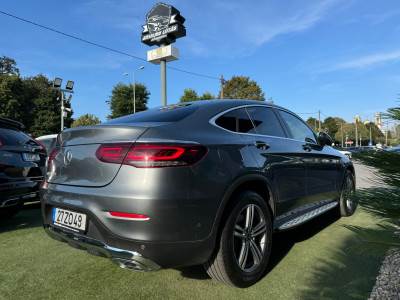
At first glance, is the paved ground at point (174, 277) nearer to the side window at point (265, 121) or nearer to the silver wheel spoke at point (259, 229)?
the silver wheel spoke at point (259, 229)

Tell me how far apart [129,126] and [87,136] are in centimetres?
40

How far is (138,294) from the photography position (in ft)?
9.71

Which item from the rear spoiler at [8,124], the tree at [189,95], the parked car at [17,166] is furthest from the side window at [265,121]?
the tree at [189,95]

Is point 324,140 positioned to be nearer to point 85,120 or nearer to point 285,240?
point 285,240

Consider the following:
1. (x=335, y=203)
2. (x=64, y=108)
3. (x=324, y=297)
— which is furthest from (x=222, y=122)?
(x=64, y=108)

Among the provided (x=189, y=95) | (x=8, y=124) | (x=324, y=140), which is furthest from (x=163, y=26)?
(x=189, y=95)

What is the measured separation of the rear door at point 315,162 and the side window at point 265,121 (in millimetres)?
271

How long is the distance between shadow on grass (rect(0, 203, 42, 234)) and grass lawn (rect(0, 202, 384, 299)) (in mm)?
1150

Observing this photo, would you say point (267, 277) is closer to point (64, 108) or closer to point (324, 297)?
point (324, 297)

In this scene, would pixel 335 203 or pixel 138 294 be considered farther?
pixel 335 203

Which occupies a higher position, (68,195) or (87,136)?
(87,136)

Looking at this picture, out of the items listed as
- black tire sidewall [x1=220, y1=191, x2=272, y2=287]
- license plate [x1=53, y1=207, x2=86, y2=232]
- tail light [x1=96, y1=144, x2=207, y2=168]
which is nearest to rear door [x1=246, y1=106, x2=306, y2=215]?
black tire sidewall [x1=220, y1=191, x2=272, y2=287]

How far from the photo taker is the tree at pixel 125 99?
165ft

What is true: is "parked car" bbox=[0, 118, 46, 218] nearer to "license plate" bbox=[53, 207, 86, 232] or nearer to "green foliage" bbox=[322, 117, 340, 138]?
"license plate" bbox=[53, 207, 86, 232]
